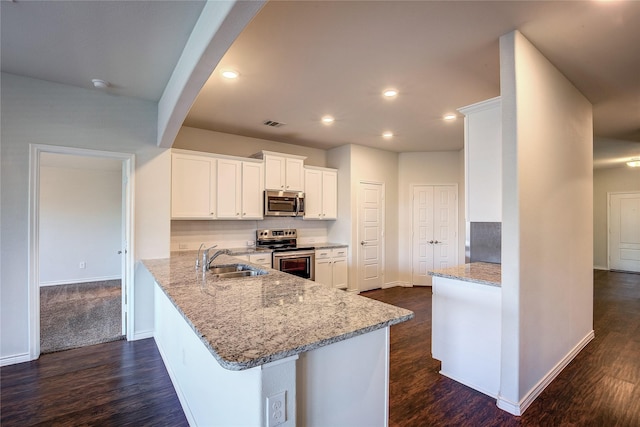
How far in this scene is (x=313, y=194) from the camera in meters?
5.32

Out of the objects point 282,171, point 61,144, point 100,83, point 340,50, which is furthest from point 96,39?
point 282,171

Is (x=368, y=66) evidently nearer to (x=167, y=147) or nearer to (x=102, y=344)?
(x=167, y=147)

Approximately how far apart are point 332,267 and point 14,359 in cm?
391

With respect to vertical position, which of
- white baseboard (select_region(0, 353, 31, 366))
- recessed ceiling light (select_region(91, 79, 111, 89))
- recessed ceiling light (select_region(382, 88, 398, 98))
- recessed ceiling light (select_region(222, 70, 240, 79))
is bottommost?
white baseboard (select_region(0, 353, 31, 366))

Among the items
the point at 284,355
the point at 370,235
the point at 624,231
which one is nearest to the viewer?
the point at 284,355

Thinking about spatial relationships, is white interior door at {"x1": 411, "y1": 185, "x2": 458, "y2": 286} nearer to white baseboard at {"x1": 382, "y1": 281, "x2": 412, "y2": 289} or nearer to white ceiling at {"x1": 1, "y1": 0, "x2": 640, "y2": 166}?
white baseboard at {"x1": 382, "y1": 281, "x2": 412, "y2": 289}

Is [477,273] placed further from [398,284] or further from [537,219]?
[398,284]

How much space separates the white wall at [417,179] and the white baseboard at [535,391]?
3.10 m

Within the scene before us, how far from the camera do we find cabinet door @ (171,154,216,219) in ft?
12.8

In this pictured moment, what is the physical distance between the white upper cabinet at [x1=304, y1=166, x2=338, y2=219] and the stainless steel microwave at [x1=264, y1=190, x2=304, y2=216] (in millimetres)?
232

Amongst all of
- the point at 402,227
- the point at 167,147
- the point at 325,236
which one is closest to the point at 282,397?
the point at 167,147

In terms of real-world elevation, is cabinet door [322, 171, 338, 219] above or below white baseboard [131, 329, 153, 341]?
above

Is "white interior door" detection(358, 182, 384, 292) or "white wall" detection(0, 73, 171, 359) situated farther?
"white interior door" detection(358, 182, 384, 292)

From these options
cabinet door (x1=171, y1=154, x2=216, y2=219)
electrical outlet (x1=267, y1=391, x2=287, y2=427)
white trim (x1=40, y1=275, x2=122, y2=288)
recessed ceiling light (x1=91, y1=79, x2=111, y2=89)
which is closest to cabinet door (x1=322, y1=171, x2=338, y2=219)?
cabinet door (x1=171, y1=154, x2=216, y2=219)
